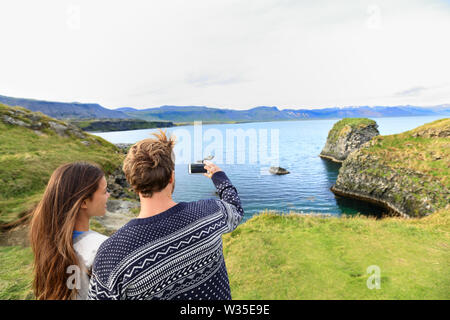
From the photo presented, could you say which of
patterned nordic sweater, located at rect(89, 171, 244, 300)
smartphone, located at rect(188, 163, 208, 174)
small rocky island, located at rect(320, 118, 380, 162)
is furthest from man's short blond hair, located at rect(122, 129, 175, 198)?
small rocky island, located at rect(320, 118, 380, 162)

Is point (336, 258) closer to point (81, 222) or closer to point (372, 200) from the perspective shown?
point (81, 222)

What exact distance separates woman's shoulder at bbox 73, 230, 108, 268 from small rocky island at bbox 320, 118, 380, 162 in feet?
305

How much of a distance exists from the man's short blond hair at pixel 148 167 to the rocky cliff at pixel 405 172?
4039 centimetres

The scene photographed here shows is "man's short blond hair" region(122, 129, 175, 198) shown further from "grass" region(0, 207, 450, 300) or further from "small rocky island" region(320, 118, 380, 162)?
"small rocky island" region(320, 118, 380, 162)

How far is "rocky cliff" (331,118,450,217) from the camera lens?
32.1 m

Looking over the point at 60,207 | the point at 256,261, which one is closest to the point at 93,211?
the point at 60,207

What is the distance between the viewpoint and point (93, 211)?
2.80m

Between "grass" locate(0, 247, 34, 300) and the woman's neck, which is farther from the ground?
the woman's neck

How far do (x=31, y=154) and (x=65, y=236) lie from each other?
25249mm

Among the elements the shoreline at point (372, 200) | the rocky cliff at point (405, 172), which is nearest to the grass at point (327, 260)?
the rocky cliff at point (405, 172)

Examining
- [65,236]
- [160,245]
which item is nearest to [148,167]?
[160,245]

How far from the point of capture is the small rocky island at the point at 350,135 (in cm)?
8181
